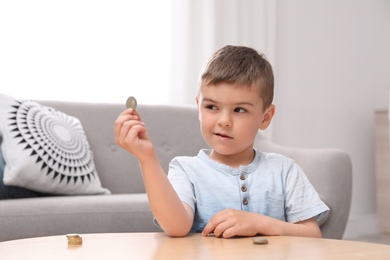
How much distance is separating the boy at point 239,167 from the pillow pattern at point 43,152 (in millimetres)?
1144

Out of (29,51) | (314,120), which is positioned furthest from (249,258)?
(314,120)

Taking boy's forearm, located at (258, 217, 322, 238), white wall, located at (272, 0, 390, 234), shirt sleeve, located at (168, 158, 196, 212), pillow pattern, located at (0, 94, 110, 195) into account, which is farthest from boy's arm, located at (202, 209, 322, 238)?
white wall, located at (272, 0, 390, 234)

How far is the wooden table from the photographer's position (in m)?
1.04

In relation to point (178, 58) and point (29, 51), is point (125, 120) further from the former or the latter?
point (178, 58)

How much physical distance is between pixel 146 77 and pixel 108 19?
1.22ft

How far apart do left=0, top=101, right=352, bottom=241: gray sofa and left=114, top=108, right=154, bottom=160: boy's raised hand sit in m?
1.08

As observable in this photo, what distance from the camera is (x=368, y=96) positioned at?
5008 millimetres

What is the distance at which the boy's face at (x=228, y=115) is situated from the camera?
56.2 inches

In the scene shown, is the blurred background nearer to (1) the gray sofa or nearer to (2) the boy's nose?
(1) the gray sofa

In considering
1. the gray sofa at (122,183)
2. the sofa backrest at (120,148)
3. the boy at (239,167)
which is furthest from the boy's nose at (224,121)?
the sofa backrest at (120,148)

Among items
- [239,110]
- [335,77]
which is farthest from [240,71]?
[335,77]

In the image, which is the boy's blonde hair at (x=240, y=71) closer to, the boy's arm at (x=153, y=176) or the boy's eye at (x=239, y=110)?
the boy's eye at (x=239, y=110)

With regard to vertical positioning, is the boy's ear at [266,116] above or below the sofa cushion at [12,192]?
above

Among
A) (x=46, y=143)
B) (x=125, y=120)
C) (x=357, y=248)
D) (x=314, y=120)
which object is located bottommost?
(x=314, y=120)
